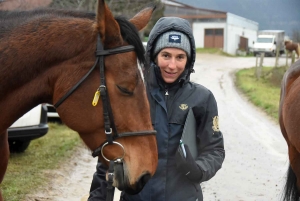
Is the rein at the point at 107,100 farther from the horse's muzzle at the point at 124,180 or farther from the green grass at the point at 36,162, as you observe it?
the green grass at the point at 36,162

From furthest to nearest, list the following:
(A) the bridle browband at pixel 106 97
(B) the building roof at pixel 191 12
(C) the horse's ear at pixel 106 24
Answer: (B) the building roof at pixel 191 12
(A) the bridle browband at pixel 106 97
(C) the horse's ear at pixel 106 24

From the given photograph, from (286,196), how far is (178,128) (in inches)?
129

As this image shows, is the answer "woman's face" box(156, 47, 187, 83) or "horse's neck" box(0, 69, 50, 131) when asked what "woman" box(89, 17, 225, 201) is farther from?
"horse's neck" box(0, 69, 50, 131)

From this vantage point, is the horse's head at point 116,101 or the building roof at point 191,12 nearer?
the horse's head at point 116,101

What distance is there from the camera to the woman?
8.53 ft

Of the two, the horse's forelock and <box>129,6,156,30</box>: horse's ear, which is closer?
the horse's forelock

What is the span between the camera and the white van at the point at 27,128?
630cm

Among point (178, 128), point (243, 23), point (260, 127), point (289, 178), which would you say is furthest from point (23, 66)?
Result: point (243, 23)

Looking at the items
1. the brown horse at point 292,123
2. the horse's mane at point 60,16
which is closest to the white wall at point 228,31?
the brown horse at point 292,123

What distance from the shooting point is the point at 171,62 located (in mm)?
2639

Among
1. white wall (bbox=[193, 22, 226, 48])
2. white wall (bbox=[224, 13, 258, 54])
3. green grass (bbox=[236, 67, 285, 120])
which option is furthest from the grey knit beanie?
white wall (bbox=[193, 22, 226, 48])

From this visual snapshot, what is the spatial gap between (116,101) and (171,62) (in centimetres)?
60

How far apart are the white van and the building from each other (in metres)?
43.1

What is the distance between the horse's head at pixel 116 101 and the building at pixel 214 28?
4716 cm
